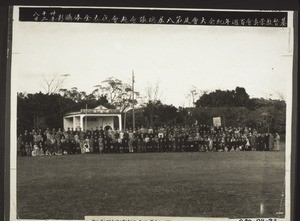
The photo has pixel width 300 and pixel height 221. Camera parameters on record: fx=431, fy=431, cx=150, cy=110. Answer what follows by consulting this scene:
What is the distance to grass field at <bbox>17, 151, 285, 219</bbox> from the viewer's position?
2.71 m

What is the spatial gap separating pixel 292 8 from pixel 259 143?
2.84 feet

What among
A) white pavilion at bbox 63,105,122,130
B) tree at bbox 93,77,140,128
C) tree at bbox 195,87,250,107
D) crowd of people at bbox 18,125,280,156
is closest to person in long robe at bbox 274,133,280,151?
crowd of people at bbox 18,125,280,156

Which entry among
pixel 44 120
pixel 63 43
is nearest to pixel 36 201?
pixel 44 120

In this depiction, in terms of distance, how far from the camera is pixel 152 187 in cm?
272

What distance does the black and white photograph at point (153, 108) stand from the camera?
269cm

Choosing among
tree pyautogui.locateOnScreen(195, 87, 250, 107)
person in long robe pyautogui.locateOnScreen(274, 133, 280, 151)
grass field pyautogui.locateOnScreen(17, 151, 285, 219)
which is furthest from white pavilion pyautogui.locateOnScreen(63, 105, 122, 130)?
person in long robe pyautogui.locateOnScreen(274, 133, 280, 151)

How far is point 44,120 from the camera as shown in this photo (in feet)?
8.91

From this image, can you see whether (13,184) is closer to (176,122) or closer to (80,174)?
(80,174)

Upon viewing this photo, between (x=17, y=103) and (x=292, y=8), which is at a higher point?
(x=292, y=8)

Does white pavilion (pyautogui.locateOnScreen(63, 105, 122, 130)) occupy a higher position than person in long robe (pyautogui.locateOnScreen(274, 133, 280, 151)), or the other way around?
white pavilion (pyautogui.locateOnScreen(63, 105, 122, 130))

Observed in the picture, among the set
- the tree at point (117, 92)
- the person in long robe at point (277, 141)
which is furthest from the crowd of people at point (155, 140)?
the tree at point (117, 92)

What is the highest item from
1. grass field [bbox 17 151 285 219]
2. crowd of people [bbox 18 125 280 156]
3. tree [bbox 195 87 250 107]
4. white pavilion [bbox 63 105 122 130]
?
tree [bbox 195 87 250 107]

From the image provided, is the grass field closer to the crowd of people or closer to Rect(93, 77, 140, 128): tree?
the crowd of people

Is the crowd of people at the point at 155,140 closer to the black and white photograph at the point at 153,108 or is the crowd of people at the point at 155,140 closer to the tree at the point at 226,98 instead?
the black and white photograph at the point at 153,108
